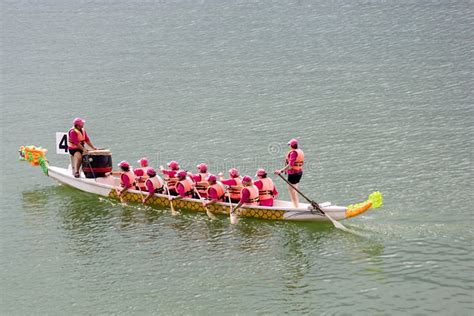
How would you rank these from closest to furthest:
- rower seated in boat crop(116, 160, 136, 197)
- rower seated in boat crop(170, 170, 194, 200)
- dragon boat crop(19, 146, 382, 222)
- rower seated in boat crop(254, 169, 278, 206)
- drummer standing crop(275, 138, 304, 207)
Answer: dragon boat crop(19, 146, 382, 222) → drummer standing crop(275, 138, 304, 207) → rower seated in boat crop(254, 169, 278, 206) → rower seated in boat crop(170, 170, 194, 200) → rower seated in boat crop(116, 160, 136, 197)

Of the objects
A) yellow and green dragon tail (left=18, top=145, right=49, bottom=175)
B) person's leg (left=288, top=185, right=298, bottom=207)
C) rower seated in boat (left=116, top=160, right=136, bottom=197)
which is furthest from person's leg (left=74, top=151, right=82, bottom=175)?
person's leg (left=288, top=185, right=298, bottom=207)

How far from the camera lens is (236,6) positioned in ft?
142

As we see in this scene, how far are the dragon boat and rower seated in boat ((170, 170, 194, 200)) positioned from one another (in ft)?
0.54

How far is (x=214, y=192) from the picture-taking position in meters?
22.7

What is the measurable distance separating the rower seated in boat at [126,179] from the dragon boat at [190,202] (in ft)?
0.49

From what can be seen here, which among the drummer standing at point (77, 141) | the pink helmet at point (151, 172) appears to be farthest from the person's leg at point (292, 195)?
the drummer standing at point (77, 141)

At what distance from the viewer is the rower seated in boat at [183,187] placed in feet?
76.3

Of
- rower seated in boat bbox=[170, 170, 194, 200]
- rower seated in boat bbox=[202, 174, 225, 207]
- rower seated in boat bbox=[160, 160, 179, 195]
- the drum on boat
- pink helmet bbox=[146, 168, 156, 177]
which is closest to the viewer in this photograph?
rower seated in boat bbox=[202, 174, 225, 207]

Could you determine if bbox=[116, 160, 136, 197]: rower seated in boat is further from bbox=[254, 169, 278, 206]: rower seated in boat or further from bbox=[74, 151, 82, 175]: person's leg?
bbox=[254, 169, 278, 206]: rower seated in boat

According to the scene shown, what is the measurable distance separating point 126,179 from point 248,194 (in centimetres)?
410

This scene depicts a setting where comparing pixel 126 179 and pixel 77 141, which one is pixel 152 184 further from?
pixel 77 141

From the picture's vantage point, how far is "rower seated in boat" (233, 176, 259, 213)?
22141 mm

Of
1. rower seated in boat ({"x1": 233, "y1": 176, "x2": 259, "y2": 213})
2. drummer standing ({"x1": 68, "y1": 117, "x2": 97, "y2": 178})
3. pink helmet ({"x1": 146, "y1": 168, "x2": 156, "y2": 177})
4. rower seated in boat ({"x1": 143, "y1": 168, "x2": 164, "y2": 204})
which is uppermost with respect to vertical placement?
drummer standing ({"x1": 68, "y1": 117, "x2": 97, "y2": 178})

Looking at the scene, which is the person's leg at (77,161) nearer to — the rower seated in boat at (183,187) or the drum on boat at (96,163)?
the drum on boat at (96,163)
